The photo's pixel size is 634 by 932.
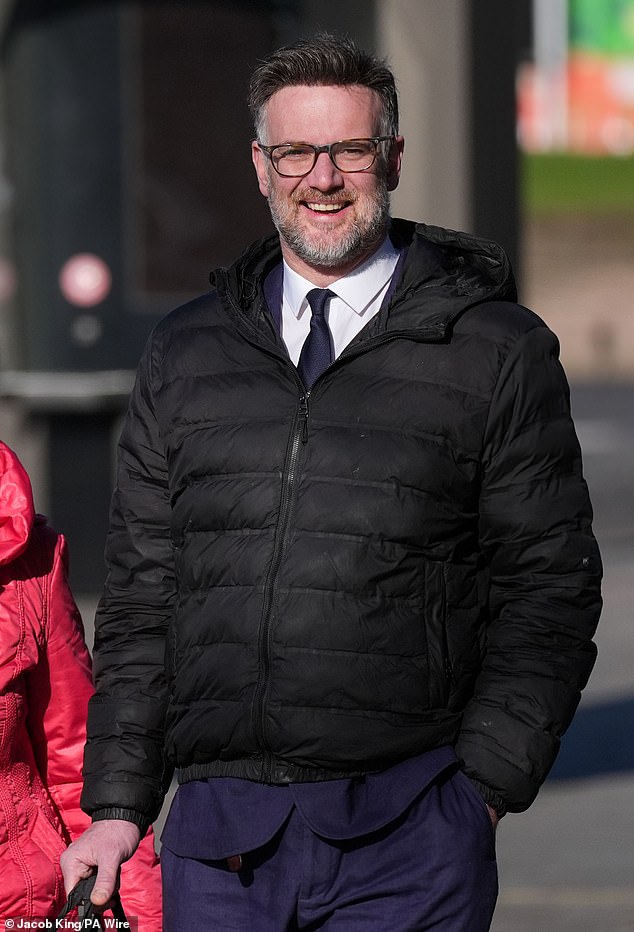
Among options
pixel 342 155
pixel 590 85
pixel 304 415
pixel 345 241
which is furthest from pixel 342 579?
pixel 590 85

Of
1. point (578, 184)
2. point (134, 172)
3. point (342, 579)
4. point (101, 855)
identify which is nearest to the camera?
point (342, 579)

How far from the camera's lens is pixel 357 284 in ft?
9.78

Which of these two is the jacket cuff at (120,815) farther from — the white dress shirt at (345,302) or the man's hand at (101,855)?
the white dress shirt at (345,302)

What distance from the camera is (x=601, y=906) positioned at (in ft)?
17.6

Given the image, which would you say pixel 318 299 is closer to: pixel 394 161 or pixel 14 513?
pixel 394 161

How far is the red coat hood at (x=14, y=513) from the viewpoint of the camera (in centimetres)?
316

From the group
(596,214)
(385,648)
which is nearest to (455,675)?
(385,648)

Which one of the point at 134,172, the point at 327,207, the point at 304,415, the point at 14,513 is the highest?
the point at 327,207

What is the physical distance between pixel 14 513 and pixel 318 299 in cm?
62

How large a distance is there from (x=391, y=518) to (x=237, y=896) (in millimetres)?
579

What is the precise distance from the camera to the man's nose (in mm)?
2889

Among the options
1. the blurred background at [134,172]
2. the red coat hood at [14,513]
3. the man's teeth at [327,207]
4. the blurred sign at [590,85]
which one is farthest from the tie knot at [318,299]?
the blurred sign at [590,85]

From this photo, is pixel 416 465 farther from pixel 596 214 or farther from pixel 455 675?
pixel 596 214

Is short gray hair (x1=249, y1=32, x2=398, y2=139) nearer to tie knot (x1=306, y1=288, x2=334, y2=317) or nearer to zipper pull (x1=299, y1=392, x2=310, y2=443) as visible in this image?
tie knot (x1=306, y1=288, x2=334, y2=317)
